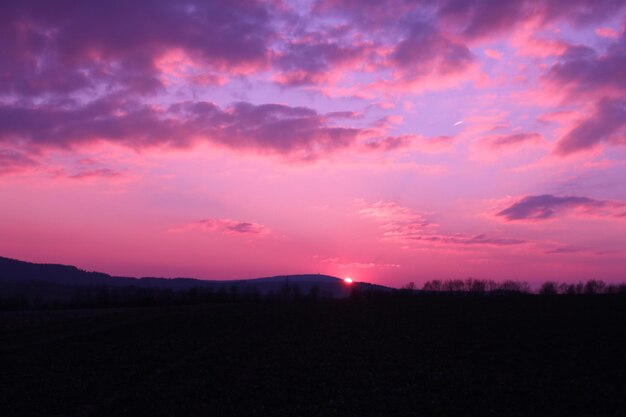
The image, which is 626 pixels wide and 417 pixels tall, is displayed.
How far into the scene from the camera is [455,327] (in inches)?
1607

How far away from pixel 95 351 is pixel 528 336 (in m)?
28.4

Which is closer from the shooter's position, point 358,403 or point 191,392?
point 358,403

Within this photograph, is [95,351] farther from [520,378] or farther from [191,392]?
[520,378]

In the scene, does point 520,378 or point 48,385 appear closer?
point 520,378

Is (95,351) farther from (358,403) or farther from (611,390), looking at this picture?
(611,390)

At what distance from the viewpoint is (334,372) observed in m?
23.2

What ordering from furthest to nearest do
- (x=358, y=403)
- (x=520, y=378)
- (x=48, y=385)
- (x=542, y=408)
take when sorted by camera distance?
(x=48, y=385) → (x=520, y=378) → (x=358, y=403) → (x=542, y=408)

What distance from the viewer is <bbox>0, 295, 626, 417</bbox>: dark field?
17.5 metres

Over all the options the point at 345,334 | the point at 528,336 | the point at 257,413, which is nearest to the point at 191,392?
the point at 257,413

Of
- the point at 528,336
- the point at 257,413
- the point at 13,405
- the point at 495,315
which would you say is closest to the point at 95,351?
the point at 13,405

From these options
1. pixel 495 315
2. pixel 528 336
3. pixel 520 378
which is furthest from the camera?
pixel 495 315

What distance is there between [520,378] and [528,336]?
14076 millimetres

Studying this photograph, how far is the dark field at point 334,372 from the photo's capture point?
688 inches

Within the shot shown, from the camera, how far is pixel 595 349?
90.1 ft
